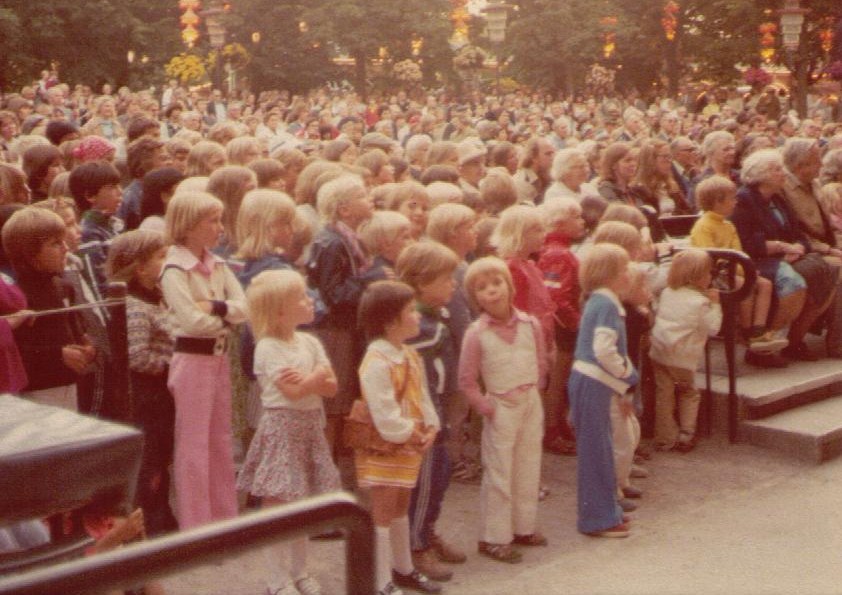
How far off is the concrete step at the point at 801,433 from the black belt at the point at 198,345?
3.93 meters

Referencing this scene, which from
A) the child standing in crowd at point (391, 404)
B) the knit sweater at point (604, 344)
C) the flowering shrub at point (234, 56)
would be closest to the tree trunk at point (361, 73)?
the flowering shrub at point (234, 56)

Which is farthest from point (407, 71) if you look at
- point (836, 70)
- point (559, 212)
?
point (559, 212)

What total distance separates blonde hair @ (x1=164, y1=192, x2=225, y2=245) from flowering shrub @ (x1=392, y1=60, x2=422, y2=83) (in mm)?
46318

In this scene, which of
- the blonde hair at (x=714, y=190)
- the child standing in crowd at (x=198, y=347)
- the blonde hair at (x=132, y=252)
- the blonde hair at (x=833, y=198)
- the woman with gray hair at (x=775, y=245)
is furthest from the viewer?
the blonde hair at (x=833, y=198)

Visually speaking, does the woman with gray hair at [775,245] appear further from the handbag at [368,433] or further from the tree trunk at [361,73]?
the tree trunk at [361,73]

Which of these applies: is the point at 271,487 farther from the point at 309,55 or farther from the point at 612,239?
the point at 309,55

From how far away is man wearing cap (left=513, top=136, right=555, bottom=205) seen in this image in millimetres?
9688

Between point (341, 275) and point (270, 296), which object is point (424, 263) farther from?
point (270, 296)

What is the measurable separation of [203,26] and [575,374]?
48.0 metres

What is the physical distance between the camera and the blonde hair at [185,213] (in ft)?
18.7

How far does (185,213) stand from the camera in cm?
571

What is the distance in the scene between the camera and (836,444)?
26.8 ft

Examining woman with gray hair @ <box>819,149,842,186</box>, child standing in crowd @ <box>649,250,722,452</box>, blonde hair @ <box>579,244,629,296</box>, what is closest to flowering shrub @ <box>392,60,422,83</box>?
woman with gray hair @ <box>819,149,842,186</box>

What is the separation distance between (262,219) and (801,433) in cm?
380
